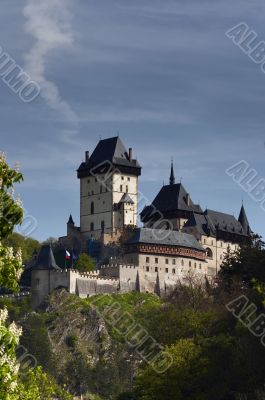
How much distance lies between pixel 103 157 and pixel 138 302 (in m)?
27.8

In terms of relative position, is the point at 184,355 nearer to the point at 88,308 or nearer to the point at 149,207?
the point at 88,308

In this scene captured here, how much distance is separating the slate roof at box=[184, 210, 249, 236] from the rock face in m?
25.7

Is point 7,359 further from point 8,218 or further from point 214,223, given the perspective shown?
point 214,223

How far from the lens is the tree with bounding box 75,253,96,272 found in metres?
121

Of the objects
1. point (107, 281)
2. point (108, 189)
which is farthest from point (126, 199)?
point (107, 281)

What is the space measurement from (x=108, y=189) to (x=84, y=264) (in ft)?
57.9

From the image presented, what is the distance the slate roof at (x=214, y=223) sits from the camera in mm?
137750

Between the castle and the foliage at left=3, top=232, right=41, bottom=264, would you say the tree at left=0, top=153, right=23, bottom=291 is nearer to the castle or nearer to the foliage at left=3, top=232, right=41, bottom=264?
the castle

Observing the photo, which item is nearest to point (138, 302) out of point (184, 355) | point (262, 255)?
point (262, 255)

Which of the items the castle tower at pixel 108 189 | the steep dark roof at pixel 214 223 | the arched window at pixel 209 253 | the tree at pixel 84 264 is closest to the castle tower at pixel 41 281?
the tree at pixel 84 264

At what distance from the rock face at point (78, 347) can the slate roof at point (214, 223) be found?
25678mm

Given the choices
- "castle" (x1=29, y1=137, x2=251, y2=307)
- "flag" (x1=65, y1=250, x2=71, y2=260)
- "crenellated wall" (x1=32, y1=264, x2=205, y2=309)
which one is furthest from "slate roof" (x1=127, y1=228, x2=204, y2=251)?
"flag" (x1=65, y1=250, x2=71, y2=260)

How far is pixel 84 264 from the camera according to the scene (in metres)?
121

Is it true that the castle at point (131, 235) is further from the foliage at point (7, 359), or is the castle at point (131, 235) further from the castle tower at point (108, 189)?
the foliage at point (7, 359)
